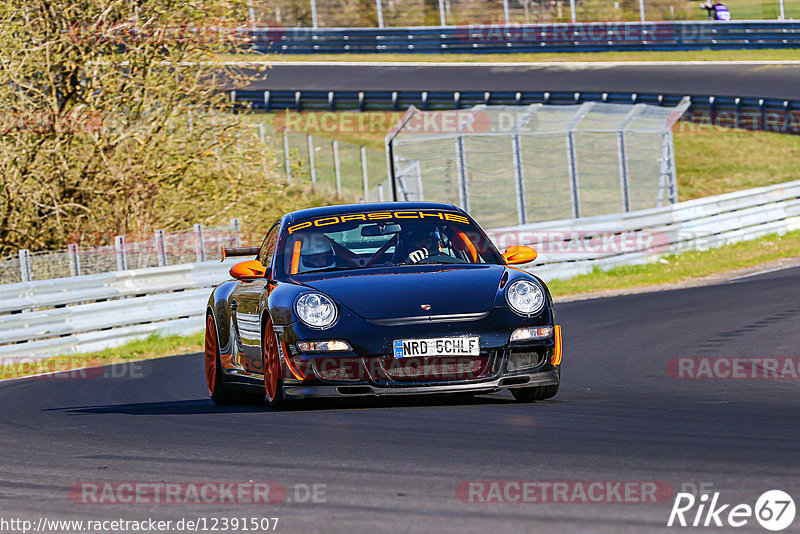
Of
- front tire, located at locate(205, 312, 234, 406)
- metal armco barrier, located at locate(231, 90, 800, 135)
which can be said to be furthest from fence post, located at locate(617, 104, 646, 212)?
front tire, located at locate(205, 312, 234, 406)

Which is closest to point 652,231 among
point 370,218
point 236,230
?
point 236,230

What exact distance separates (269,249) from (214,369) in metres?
1.02

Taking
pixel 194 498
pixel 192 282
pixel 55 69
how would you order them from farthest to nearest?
pixel 55 69
pixel 192 282
pixel 194 498

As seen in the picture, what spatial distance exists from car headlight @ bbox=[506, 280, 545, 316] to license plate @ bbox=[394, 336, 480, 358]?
1.45ft

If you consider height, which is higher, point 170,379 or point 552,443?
point 552,443

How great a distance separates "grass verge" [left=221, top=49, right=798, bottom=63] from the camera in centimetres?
4238

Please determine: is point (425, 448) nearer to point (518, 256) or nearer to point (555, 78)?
point (518, 256)

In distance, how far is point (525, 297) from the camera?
8.00 metres

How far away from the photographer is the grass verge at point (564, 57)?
139ft

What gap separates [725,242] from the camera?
79.1ft

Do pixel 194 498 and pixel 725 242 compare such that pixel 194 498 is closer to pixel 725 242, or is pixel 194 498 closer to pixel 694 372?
pixel 694 372

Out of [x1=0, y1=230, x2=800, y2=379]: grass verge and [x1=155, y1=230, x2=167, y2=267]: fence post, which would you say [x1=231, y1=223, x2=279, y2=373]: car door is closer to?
[x1=0, y1=230, x2=800, y2=379]: grass verge

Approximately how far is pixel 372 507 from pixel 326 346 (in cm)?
283

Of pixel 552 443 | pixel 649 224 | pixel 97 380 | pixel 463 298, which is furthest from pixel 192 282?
pixel 552 443
